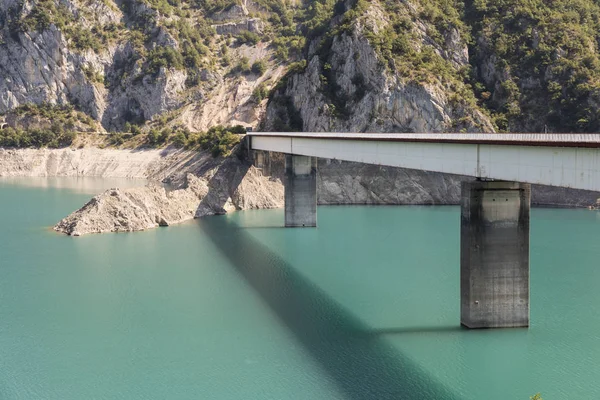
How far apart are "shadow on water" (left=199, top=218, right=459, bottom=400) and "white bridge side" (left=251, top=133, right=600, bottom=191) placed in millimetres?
9260

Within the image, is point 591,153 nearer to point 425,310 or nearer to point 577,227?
point 425,310

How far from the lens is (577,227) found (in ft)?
228

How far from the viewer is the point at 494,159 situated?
3175 cm

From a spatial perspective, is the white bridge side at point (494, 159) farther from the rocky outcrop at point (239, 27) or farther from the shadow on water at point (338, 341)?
the rocky outcrop at point (239, 27)

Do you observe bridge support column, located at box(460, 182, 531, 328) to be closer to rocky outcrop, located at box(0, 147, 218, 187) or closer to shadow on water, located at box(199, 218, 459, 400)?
shadow on water, located at box(199, 218, 459, 400)

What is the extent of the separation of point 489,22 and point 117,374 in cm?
9587

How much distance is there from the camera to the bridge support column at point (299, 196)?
71.9 metres

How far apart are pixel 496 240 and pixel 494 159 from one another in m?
4.18

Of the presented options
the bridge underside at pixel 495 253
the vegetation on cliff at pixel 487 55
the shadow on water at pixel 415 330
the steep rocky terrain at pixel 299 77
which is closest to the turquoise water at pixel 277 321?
the shadow on water at pixel 415 330

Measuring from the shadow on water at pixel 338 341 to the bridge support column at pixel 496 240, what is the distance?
5.51m

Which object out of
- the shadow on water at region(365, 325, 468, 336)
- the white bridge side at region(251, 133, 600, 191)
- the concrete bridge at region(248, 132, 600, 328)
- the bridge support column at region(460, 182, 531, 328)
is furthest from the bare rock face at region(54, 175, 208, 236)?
the bridge support column at region(460, 182, 531, 328)

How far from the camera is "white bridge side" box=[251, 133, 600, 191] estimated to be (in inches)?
1032

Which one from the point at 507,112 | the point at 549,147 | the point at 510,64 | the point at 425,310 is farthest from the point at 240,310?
the point at 510,64

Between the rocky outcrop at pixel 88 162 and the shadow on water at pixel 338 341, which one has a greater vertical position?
the rocky outcrop at pixel 88 162
